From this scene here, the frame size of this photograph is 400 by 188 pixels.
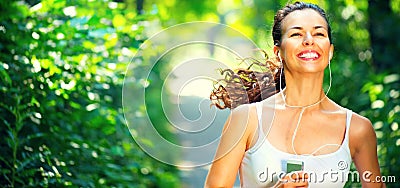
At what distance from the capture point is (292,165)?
2.65 m

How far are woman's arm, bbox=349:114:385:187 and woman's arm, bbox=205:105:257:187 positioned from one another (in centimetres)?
37

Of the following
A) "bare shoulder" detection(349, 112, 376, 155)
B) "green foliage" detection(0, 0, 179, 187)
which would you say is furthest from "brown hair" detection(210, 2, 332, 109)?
"green foliage" detection(0, 0, 179, 187)

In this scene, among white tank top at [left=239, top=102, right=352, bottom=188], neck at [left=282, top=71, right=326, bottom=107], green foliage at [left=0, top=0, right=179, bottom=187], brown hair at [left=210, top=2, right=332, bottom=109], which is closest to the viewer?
white tank top at [left=239, top=102, right=352, bottom=188]

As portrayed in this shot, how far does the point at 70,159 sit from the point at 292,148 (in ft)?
6.19

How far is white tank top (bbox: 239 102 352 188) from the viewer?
2686mm

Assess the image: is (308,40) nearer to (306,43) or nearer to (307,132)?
(306,43)

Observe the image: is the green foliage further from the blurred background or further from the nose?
the nose

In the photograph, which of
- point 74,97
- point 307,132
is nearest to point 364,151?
point 307,132

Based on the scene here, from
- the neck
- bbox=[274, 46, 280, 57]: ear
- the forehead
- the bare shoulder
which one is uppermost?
the forehead

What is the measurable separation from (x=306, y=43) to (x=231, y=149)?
44 centimetres

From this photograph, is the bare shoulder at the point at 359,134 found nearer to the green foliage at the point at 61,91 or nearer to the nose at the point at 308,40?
the nose at the point at 308,40

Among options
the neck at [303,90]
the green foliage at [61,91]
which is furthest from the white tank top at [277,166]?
the green foliage at [61,91]

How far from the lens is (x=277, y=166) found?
106 inches

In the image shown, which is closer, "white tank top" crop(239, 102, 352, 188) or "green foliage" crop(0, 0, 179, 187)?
"white tank top" crop(239, 102, 352, 188)
